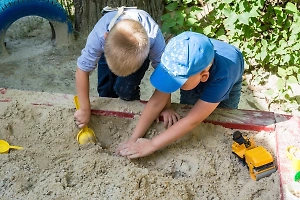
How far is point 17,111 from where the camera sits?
185 cm

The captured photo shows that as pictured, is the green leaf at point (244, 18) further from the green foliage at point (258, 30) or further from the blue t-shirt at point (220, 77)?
the blue t-shirt at point (220, 77)

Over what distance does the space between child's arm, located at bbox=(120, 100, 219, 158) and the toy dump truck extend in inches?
6.3

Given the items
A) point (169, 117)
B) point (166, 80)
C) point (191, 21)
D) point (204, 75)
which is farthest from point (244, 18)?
point (166, 80)

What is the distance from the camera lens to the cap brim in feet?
4.75

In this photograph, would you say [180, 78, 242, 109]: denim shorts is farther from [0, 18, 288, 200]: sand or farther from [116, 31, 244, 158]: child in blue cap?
[0, 18, 288, 200]: sand

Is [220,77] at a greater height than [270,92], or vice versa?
[220,77]

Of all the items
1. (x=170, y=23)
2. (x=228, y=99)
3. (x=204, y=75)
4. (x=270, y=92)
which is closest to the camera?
(x=204, y=75)

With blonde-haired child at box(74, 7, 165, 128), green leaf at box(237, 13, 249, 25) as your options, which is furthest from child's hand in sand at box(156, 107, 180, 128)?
green leaf at box(237, 13, 249, 25)

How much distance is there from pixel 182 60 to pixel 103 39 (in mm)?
388

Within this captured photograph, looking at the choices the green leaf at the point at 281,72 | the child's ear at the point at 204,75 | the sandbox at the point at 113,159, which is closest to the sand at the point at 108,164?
the sandbox at the point at 113,159

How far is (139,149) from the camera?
171cm

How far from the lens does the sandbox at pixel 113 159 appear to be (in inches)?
58.7

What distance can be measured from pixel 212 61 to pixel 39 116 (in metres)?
0.85

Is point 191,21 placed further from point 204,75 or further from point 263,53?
point 204,75
